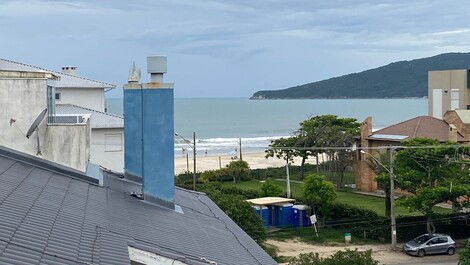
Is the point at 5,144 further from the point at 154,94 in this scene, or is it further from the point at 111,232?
the point at 111,232

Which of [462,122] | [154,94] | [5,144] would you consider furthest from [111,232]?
[462,122]

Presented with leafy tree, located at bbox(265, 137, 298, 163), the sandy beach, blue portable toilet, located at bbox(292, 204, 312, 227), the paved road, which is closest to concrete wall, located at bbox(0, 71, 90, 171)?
the paved road

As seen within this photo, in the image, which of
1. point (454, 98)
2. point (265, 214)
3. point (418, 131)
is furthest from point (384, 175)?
point (454, 98)

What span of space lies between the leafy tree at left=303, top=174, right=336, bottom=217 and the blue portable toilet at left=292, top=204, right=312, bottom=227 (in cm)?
73

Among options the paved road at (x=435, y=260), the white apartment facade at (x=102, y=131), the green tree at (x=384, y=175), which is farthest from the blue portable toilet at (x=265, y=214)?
the paved road at (x=435, y=260)

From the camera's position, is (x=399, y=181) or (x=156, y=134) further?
(x=399, y=181)

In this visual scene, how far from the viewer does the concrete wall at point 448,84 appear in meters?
69.0

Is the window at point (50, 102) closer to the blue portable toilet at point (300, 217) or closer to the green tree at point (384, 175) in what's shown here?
the green tree at point (384, 175)

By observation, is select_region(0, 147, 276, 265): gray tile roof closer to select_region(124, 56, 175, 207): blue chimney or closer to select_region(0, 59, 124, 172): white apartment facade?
select_region(124, 56, 175, 207): blue chimney

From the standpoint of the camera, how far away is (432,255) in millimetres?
32844

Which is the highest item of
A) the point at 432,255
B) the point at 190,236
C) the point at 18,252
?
the point at 18,252

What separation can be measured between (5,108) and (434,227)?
1139 inches

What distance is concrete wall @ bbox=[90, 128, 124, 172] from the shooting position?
36250 millimetres

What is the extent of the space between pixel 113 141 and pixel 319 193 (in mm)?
11900
